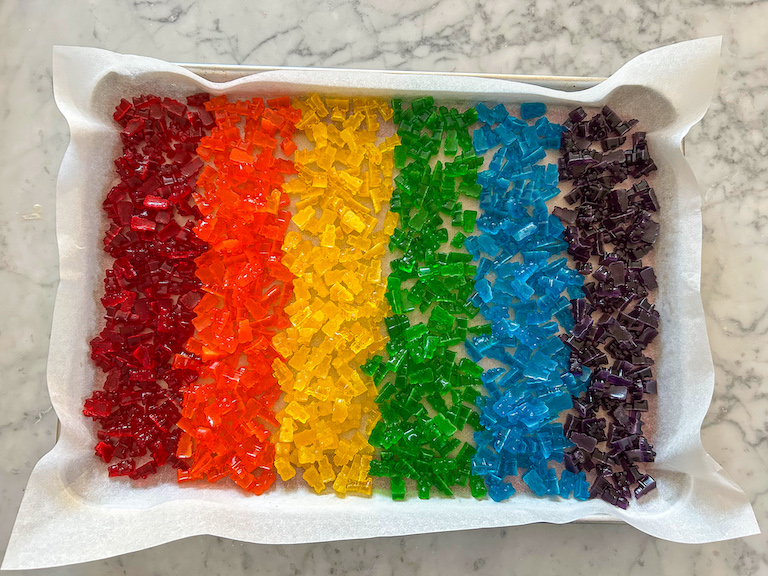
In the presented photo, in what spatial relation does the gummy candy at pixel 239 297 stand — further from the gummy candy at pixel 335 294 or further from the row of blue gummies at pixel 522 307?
the row of blue gummies at pixel 522 307

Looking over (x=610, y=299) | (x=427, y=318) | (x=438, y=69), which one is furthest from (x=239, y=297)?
(x=610, y=299)

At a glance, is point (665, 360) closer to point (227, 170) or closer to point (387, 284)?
point (387, 284)

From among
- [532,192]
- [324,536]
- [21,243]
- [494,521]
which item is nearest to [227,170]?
[21,243]

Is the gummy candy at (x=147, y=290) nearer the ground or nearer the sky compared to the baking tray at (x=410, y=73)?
nearer the ground

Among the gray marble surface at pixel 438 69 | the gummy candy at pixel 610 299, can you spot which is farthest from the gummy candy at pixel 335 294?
the gummy candy at pixel 610 299

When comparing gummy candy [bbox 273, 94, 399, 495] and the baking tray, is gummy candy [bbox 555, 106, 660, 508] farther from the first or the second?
gummy candy [bbox 273, 94, 399, 495]

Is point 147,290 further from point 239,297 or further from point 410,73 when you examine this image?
point 410,73
